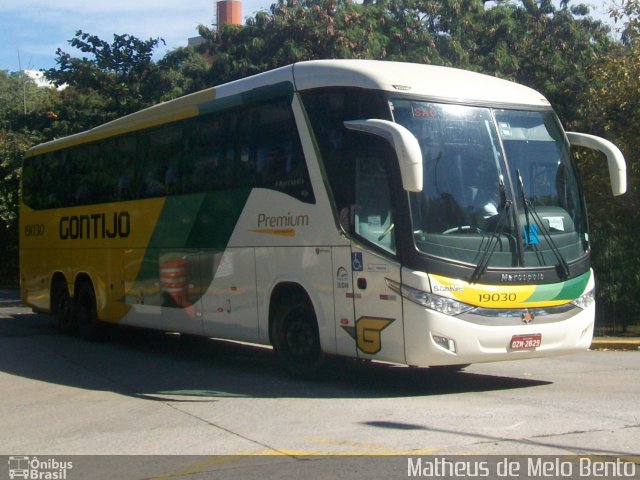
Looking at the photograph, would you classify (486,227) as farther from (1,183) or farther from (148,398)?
(1,183)

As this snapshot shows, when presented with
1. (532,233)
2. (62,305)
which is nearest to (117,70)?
(62,305)

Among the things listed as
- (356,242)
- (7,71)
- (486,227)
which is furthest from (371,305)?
(7,71)

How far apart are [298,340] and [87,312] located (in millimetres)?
6913

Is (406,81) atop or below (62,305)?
atop

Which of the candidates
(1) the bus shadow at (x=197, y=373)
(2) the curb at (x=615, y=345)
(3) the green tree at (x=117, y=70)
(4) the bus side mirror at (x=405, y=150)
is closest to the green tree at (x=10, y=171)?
(3) the green tree at (x=117, y=70)

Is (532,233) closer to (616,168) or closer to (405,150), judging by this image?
(616,168)

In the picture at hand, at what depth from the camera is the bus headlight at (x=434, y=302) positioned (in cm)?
976

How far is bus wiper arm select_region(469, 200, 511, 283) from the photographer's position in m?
9.94

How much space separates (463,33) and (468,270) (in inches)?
686

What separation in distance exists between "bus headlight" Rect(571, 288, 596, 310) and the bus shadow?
43.8 inches

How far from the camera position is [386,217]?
10172 millimetres

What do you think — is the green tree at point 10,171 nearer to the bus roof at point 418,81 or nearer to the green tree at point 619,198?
the green tree at point 619,198

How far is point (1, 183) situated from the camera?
Answer: 1248 inches

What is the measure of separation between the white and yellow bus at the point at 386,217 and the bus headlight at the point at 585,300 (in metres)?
0.02
